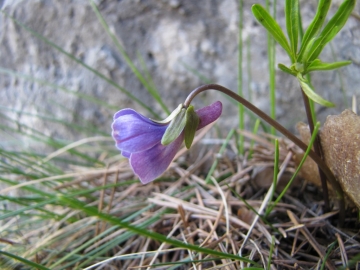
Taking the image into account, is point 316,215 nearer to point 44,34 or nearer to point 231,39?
point 231,39

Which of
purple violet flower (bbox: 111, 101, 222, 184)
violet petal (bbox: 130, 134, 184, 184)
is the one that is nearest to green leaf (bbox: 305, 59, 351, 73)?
purple violet flower (bbox: 111, 101, 222, 184)

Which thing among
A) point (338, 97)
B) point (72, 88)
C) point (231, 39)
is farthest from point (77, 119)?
point (338, 97)

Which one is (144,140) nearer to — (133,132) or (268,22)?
(133,132)

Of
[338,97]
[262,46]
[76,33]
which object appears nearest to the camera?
[338,97]

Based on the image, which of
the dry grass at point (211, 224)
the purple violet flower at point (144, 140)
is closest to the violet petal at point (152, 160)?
the purple violet flower at point (144, 140)

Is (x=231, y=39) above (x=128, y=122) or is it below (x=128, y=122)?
above

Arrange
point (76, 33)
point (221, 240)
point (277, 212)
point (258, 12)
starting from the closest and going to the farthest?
point (258, 12) < point (221, 240) < point (277, 212) < point (76, 33)

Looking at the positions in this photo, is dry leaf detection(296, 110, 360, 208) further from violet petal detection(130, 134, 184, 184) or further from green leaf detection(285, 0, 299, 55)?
violet petal detection(130, 134, 184, 184)
